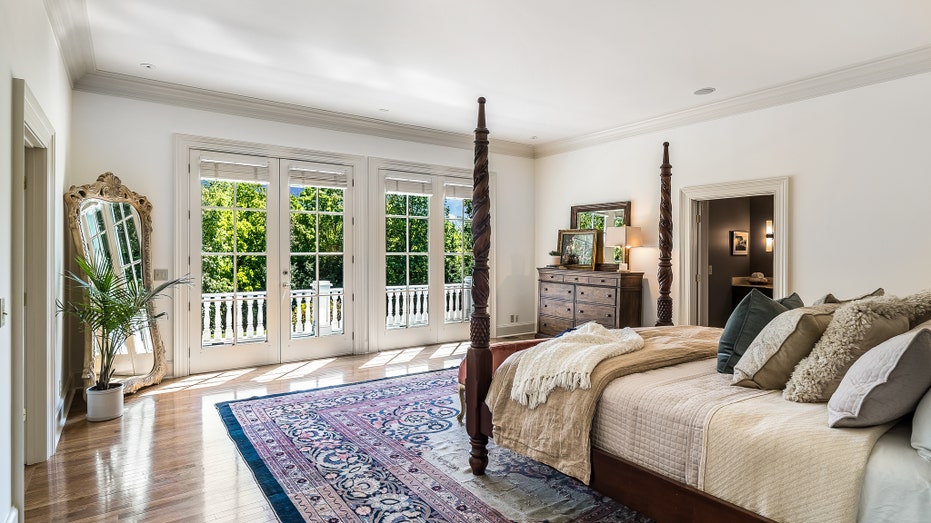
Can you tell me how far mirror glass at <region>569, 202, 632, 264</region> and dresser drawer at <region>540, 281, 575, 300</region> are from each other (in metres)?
0.57

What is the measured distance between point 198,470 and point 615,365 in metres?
2.29

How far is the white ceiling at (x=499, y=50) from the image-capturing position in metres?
3.16

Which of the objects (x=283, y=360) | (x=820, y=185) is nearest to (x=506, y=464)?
(x=283, y=360)

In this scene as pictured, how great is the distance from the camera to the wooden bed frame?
175 centimetres

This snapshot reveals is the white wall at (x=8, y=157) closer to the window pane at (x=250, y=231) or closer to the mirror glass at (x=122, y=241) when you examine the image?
the mirror glass at (x=122, y=241)

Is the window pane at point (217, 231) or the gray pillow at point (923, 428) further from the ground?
the window pane at point (217, 231)

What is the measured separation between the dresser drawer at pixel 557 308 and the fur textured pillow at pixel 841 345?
416 centimetres

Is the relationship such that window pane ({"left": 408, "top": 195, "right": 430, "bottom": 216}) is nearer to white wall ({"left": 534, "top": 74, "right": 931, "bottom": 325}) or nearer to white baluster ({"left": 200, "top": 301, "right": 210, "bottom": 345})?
white baluster ({"left": 200, "top": 301, "right": 210, "bottom": 345})

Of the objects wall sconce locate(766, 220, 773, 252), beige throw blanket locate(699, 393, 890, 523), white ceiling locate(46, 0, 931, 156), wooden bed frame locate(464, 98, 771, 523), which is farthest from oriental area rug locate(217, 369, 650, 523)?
wall sconce locate(766, 220, 773, 252)

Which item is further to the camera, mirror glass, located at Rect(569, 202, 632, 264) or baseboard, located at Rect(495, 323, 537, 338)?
baseboard, located at Rect(495, 323, 537, 338)

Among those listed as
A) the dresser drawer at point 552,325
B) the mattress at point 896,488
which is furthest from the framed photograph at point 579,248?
the mattress at point 896,488

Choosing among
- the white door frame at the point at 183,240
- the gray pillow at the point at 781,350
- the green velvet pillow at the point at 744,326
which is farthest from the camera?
the white door frame at the point at 183,240

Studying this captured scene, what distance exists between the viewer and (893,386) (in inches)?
59.1

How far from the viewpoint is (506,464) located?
2.87 meters
